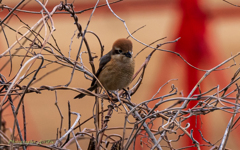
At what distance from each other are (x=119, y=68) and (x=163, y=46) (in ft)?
7.38

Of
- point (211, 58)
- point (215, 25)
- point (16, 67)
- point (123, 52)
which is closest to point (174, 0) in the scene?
point (215, 25)

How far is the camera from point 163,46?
4625mm

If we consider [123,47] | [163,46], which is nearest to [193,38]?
[163,46]

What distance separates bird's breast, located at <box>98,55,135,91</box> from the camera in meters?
2.48

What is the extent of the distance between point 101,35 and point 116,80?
3234 millimetres

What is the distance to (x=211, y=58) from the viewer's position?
4.50m

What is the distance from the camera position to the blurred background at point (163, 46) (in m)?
4.48

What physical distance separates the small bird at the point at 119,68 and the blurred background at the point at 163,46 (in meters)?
1.90

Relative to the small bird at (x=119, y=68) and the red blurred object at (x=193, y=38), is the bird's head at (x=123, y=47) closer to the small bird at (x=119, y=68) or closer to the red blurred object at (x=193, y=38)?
the small bird at (x=119, y=68)

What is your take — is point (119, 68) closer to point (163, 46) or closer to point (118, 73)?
point (118, 73)

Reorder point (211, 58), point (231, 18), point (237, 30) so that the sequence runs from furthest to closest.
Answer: point (237, 30)
point (231, 18)
point (211, 58)

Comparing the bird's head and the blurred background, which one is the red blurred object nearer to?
the blurred background

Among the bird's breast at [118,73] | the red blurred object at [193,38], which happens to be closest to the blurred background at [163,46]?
the red blurred object at [193,38]

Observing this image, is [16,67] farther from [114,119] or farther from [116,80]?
[116,80]
